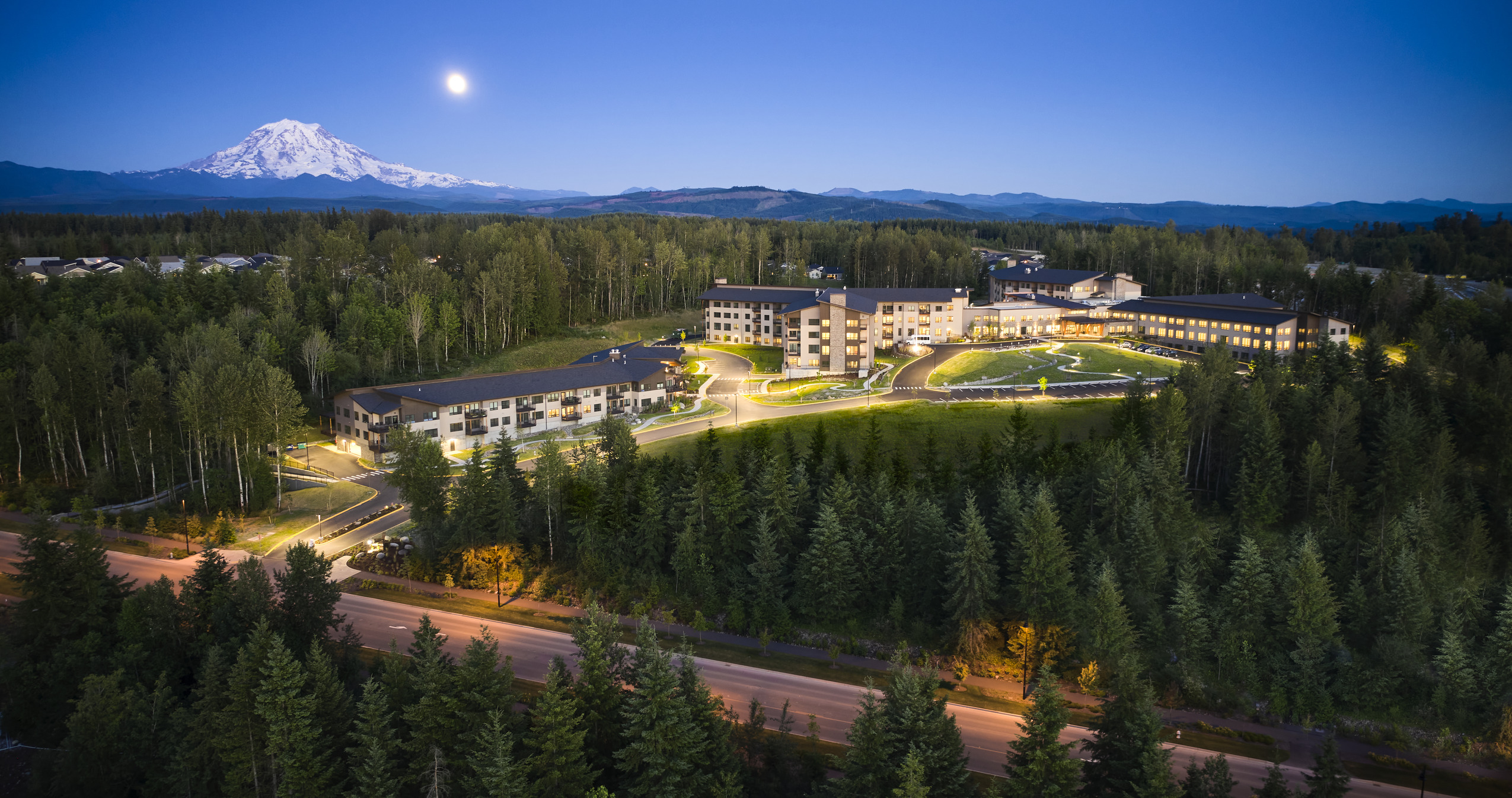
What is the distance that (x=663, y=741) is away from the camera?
78.4 ft

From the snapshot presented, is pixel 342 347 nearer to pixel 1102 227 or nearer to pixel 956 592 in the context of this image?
pixel 956 592

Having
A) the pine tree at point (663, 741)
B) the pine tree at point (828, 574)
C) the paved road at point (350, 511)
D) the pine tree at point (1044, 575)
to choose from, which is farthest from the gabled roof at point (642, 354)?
the pine tree at point (663, 741)

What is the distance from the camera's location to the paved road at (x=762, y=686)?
27.4 meters

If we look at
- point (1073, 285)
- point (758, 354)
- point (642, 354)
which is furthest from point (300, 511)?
point (1073, 285)

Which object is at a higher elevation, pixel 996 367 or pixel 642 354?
pixel 996 367

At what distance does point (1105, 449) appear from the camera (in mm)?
41750

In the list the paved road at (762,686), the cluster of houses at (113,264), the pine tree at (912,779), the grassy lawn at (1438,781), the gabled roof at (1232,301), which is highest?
the cluster of houses at (113,264)

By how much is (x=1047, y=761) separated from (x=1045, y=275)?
312ft

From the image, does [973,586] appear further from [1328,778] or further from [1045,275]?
[1045,275]

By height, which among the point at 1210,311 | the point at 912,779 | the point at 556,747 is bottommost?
the point at 556,747

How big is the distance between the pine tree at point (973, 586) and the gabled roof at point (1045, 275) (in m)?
77.5

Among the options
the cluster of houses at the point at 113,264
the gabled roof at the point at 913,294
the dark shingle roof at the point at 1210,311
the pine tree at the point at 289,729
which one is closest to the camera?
the pine tree at the point at 289,729

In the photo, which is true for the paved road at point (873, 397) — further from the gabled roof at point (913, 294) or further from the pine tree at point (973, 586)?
the pine tree at point (973, 586)

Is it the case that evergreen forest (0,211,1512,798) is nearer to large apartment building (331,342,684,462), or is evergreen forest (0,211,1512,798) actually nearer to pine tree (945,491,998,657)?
pine tree (945,491,998,657)
